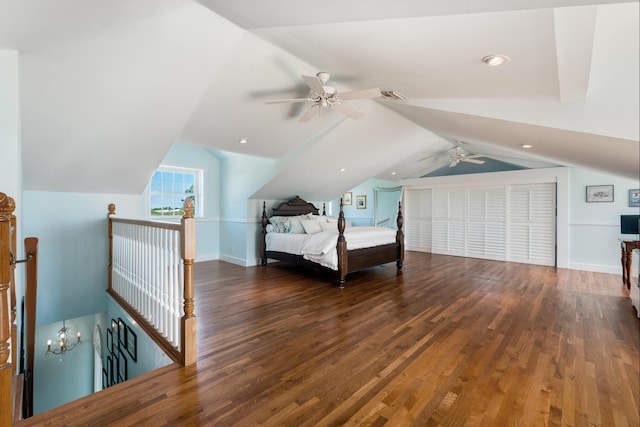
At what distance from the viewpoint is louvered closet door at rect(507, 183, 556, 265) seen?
589 centimetres

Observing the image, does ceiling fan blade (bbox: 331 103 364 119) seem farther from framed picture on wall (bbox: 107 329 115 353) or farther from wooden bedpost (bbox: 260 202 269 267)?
framed picture on wall (bbox: 107 329 115 353)

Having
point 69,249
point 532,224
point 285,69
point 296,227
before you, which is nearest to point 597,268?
point 532,224

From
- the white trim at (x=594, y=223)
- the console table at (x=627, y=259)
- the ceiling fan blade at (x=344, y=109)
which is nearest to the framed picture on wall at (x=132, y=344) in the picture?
the ceiling fan blade at (x=344, y=109)

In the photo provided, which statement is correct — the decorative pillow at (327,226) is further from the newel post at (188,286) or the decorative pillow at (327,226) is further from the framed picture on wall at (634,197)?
the framed picture on wall at (634,197)

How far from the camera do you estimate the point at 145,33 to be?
2025 millimetres

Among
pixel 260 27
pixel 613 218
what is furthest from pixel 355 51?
pixel 613 218

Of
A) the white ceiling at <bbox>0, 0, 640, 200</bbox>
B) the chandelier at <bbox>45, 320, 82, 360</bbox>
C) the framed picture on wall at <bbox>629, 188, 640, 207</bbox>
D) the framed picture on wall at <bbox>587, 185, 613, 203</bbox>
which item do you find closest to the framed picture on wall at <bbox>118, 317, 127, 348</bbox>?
the chandelier at <bbox>45, 320, 82, 360</bbox>

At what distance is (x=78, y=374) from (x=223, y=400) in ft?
12.6

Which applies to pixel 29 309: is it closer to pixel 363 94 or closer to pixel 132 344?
pixel 132 344

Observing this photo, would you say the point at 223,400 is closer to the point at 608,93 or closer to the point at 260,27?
the point at 260,27

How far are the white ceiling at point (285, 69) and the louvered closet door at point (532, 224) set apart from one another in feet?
9.83

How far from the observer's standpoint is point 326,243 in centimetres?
461

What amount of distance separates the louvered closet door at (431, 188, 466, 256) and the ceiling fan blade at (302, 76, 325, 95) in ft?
18.0

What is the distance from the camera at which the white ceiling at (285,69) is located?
171 cm
